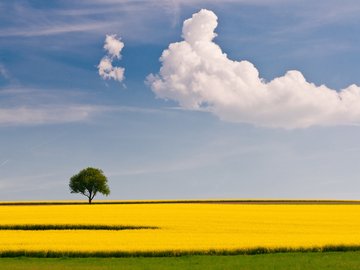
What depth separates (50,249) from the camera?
3098 cm

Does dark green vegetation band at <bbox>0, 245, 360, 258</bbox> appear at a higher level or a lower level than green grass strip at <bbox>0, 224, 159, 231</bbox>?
lower

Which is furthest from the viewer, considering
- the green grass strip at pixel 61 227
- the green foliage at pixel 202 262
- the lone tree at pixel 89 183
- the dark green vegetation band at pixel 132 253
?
the lone tree at pixel 89 183

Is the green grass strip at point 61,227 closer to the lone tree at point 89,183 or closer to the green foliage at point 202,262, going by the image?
the green foliage at point 202,262

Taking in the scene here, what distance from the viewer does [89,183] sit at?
423ft

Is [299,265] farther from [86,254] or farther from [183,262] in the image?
[86,254]

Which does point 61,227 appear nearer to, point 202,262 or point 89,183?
point 202,262

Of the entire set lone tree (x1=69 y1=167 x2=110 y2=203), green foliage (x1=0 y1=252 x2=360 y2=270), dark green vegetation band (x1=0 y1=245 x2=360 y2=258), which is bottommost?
green foliage (x1=0 y1=252 x2=360 y2=270)

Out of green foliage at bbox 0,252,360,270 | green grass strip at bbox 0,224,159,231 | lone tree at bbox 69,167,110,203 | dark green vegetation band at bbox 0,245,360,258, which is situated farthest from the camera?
lone tree at bbox 69,167,110,203

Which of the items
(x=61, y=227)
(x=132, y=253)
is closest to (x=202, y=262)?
(x=132, y=253)

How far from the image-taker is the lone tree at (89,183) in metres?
129

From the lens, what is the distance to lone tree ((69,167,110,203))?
129125 mm

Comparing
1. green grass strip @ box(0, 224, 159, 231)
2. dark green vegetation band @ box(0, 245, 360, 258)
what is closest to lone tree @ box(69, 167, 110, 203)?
green grass strip @ box(0, 224, 159, 231)

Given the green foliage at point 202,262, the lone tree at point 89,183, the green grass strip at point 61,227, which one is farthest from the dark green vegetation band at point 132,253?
the lone tree at point 89,183

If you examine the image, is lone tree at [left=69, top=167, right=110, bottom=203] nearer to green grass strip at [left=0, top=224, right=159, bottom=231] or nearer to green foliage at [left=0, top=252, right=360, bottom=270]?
green grass strip at [left=0, top=224, right=159, bottom=231]
